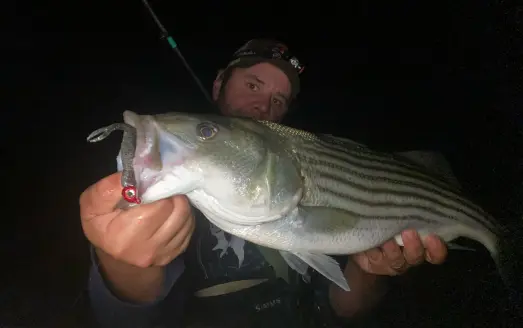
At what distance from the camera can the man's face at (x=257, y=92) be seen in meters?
2.67

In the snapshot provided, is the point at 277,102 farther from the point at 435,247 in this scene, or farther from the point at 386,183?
the point at 435,247

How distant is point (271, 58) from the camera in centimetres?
278

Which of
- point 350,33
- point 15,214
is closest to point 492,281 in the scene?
point 15,214

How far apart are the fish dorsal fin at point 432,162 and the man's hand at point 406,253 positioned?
456 millimetres

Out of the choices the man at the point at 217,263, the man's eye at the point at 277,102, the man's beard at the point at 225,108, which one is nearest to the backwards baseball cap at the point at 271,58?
→ the man at the point at 217,263

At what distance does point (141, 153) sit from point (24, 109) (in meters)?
6.08

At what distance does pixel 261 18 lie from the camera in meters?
9.16

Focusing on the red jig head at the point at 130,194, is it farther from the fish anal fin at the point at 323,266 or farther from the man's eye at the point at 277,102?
the man's eye at the point at 277,102

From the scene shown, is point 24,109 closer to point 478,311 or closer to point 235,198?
point 235,198

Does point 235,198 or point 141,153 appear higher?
point 141,153

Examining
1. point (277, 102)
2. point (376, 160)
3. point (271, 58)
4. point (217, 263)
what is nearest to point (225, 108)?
point (277, 102)

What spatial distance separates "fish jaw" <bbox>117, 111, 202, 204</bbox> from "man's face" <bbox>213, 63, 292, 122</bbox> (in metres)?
1.54

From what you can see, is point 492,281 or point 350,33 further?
point 350,33

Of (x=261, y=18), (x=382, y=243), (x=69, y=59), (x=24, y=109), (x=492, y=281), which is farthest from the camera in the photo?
(x=261, y=18)
